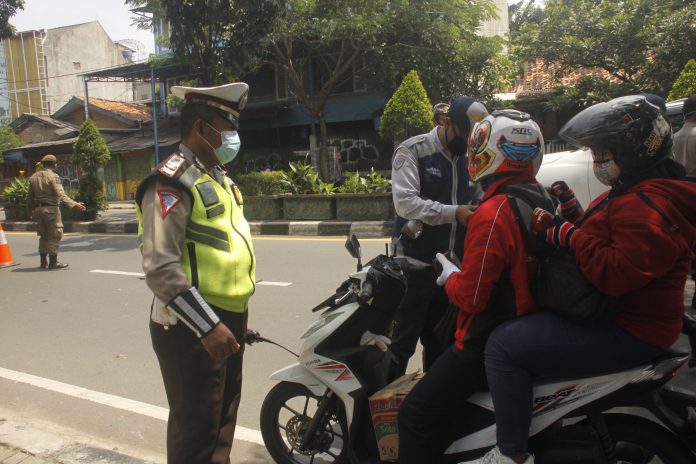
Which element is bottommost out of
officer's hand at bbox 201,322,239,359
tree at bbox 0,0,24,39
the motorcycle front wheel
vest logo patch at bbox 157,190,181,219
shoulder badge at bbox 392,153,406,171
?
the motorcycle front wheel

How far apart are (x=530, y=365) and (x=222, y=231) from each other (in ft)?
3.83

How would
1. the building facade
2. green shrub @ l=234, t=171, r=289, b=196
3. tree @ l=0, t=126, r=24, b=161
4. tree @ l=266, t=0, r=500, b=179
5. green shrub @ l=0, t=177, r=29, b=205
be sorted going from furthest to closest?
1. the building facade
2. tree @ l=0, t=126, r=24, b=161
3. green shrub @ l=0, t=177, r=29, b=205
4. tree @ l=266, t=0, r=500, b=179
5. green shrub @ l=234, t=171, r=289, b=196

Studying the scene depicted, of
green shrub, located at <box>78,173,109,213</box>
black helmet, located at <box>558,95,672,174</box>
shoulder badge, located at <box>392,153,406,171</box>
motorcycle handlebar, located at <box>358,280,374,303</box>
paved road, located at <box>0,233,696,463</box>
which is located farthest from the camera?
green shrub, located at <box>78,173,109,213</box>

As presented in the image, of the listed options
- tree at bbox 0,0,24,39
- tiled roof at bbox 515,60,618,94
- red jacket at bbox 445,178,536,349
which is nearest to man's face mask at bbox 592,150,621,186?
red jacket at bbox 445,178,536,349

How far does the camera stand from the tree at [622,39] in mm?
12188

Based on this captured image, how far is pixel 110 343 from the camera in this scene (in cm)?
496

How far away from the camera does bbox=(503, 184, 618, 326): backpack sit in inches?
66.2

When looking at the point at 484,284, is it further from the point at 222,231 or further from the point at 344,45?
the point at 344,45

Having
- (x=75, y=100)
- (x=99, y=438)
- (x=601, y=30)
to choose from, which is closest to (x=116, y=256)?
(x=99, y=438)

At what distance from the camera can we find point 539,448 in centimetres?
191

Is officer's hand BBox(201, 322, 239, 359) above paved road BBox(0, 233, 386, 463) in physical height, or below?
above

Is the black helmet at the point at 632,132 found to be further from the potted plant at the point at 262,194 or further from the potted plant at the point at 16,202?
the potted plant at the point at 16,202

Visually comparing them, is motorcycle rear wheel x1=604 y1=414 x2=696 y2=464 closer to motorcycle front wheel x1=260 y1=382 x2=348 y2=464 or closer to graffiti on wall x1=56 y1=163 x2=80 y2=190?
motorcycle front wheel x1=260 y1=382 x2=348 y2=464

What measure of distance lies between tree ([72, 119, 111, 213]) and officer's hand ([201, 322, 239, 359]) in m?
14.0
